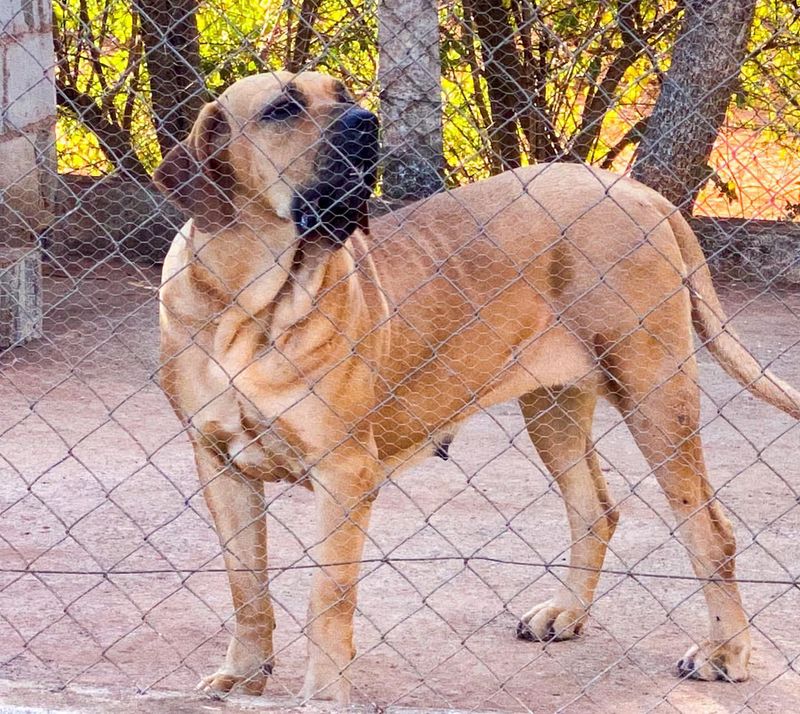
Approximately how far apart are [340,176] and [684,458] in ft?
3.93

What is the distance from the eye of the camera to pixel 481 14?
7969mm

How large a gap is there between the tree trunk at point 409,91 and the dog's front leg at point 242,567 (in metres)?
3.37

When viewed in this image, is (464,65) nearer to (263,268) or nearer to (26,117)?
(26,117)

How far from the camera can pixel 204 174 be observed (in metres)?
2.96

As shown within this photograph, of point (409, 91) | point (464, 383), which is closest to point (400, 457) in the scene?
point (464, 383)

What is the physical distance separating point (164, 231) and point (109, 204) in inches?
14.5

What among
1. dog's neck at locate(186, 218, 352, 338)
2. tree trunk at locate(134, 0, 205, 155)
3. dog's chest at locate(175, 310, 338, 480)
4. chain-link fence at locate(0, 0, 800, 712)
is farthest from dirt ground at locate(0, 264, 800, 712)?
tree trunk at locate(134, 0, 205, 155)

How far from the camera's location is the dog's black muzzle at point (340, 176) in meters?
2.95

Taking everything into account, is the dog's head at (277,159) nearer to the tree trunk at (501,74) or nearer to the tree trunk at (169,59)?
the tree trunk at (501,74)

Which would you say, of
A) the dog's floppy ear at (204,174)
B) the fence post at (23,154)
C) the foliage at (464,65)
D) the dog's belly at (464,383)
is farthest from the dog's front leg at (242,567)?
the foliage at (464,65)

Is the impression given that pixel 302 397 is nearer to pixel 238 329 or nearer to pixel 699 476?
pixel 238 329

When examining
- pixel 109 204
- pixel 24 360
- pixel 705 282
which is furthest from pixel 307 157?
pixel 109 204

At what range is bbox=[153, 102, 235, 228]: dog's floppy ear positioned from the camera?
295 cm

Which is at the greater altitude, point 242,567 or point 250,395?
point 250,395
